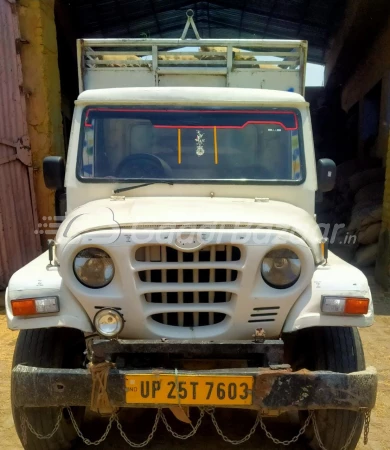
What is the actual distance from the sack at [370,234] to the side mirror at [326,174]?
4.41 m

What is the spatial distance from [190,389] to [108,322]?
20.9 inches

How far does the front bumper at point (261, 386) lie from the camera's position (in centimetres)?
248

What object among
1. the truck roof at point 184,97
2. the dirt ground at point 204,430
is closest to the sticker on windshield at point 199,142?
the truck roof at point 184,97

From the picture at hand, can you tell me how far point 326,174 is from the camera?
3832 millimetres

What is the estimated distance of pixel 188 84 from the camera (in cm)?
464

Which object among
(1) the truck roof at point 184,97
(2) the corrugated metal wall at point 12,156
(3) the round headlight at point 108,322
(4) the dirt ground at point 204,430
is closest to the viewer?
(3) the round headlight at point 108,322

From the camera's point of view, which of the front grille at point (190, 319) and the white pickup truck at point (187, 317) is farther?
the front grille at point (190, 319)

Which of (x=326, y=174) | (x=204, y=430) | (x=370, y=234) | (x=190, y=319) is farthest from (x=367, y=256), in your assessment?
(x=190, y=319)

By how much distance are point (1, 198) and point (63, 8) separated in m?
5.66

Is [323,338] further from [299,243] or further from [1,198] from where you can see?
[1,198]

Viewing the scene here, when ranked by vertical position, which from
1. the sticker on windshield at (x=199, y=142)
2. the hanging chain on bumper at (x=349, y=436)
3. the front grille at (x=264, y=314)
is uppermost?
the sticker on windshield at (x=199, y=142)

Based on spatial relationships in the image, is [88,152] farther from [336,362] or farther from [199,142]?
[336,362]

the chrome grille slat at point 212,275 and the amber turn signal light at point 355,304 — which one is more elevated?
the chrome grille slat at point 212,275

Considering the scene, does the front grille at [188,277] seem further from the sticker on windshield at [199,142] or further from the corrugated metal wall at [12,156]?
the corrugated metal wall at [12,156]
